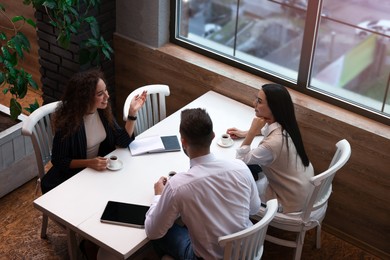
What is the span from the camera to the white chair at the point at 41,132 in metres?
3.40

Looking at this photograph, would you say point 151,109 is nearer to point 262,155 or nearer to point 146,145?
point 146,145

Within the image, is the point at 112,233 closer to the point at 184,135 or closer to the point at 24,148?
the point at 184,135

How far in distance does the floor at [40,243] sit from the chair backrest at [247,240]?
3.05 ft

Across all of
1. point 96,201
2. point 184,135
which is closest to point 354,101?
point 184,135

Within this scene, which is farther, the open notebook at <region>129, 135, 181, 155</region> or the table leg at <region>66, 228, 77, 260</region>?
the open notebook at <region>129, 135, 181, 155</region>

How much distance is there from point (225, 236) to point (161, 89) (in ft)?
4.89

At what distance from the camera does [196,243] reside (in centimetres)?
279

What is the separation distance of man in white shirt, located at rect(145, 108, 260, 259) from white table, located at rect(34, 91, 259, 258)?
17 cm

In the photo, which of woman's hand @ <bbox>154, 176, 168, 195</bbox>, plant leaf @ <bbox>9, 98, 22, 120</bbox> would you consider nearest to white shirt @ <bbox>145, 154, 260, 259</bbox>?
woman's hand @ <bbox>154, 176, 168, 195</bbox>

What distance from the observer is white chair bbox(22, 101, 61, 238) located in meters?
3.40

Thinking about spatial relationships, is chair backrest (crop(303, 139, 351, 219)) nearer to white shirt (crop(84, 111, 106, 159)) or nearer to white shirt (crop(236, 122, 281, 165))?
white shirt (crop(236, 122, 281, 165))

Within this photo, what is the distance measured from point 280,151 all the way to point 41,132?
1.40m

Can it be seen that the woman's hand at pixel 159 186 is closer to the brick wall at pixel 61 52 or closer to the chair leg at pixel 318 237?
the chair leg at pixel 318 237

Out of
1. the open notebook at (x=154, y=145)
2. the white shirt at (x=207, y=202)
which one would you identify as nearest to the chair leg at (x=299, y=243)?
the white shirt at (x=207, y=202)
